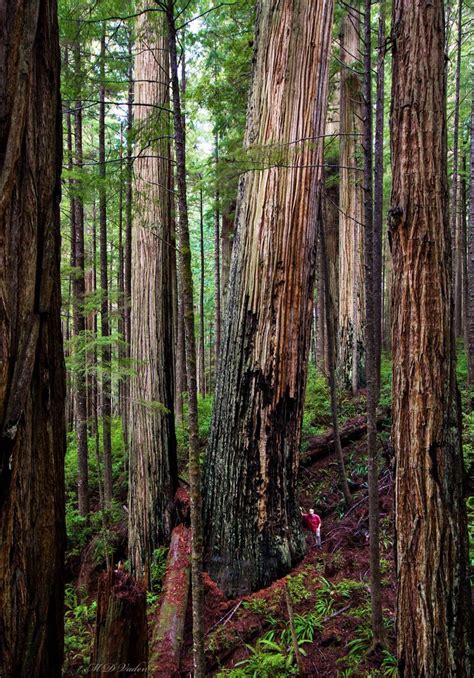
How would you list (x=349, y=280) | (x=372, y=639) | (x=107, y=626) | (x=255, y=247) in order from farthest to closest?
1. (x=349, y=280)
2. (x=255, y=247)
3. (x=372, y=639)
4. (x=107, y=626)

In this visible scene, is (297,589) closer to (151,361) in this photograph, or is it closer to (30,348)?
(151,361)

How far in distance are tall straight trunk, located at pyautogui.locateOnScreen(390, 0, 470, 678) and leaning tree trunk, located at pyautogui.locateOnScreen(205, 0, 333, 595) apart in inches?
61.4

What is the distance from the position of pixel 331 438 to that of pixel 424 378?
15.7 feet

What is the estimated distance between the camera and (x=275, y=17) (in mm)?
4715

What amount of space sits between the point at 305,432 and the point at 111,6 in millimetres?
6723

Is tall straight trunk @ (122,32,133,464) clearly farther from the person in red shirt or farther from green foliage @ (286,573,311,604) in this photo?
green foliage @ (286,573,311,604)

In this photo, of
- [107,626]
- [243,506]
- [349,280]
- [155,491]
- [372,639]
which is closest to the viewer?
[107,626]

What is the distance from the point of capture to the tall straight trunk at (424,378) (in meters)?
2.49

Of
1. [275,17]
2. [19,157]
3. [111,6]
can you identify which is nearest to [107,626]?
[19,157]

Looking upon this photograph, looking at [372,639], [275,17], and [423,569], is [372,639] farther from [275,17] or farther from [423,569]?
[275,17]

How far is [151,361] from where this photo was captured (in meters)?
5.84

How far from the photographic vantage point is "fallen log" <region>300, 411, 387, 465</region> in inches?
270

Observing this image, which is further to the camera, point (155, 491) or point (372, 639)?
point (155, 491)

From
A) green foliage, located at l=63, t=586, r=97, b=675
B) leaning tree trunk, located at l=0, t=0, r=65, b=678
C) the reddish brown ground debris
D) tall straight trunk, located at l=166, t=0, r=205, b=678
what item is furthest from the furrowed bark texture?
leaning tree trunk, located at l=0, t=0, r=65, b=678
